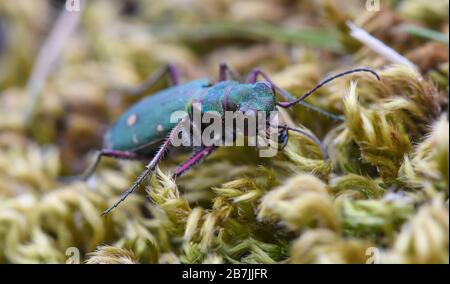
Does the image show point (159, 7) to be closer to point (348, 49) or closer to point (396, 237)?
point (348, 49)

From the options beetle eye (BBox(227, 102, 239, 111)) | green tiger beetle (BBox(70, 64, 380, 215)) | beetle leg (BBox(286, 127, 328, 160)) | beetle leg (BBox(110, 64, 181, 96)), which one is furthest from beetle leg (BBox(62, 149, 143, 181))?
beetle leg (BBox(286, 127, 328, 160))

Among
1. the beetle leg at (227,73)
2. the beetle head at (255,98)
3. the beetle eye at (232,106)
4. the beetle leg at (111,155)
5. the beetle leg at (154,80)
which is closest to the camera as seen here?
the beetle head at (255,98)

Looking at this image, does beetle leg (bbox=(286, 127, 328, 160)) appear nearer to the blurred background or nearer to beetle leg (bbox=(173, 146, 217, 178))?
the blurred background

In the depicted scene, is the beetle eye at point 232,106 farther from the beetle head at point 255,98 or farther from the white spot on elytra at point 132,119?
the white spot on elytra at point 132,119

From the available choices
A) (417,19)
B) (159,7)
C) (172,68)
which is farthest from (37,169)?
(417,19)

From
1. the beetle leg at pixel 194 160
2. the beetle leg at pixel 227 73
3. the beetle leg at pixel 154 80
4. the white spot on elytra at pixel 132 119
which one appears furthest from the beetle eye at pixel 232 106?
the beetle leg at pixel 154 80

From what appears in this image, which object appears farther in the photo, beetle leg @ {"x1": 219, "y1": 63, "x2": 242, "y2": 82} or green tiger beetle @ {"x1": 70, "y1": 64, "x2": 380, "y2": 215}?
beetle leg @ {"x1": 219, "y1": 63, "x2": 242, "y2": 82}
